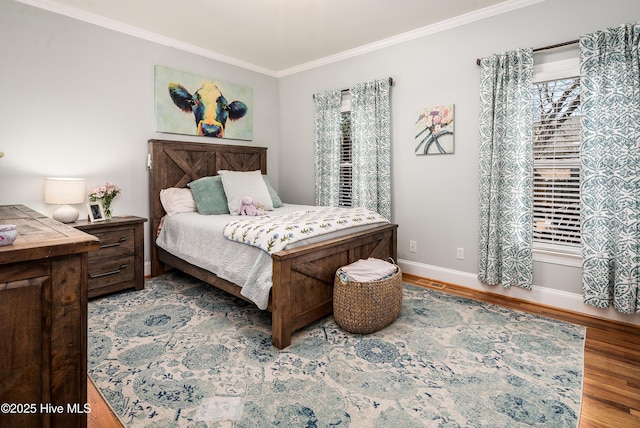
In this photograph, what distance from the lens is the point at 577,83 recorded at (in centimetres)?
274

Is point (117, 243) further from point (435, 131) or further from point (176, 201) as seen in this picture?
point (435, 131)

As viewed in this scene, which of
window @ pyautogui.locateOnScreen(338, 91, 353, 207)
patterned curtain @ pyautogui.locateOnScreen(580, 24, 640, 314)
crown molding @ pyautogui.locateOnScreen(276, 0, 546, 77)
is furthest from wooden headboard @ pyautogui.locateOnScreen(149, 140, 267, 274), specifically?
patterned curtain @ pyautogui.locateOnScreen(580, 24, 640, 314)

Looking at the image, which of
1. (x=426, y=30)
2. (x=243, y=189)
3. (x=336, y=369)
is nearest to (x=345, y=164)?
(x=243, y=189)

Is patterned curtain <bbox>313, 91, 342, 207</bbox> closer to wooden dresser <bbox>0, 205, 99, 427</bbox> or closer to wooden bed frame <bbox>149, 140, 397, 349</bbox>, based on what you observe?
wooden bed frame <bbox>149, 140, 397, 349</bbox>

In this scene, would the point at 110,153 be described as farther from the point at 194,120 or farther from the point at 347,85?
the point at 347,85

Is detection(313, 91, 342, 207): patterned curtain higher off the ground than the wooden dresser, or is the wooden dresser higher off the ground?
detection(313, 91, 342, 207): patterned curtain

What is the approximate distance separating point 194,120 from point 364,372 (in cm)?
339

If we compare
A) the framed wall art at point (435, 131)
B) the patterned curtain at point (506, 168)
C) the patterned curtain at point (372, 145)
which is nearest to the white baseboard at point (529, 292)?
the patterned curtain at point (506, 168)

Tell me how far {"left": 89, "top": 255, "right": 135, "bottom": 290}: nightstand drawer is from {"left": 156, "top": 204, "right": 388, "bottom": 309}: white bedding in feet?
1.26

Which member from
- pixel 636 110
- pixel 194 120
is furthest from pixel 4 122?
pixel 636 110

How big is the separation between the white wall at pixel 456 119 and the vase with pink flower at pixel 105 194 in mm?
2823

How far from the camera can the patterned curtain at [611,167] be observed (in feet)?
8.01

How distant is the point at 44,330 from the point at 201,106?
3.45 metres

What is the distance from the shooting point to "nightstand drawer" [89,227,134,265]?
3.03 m
